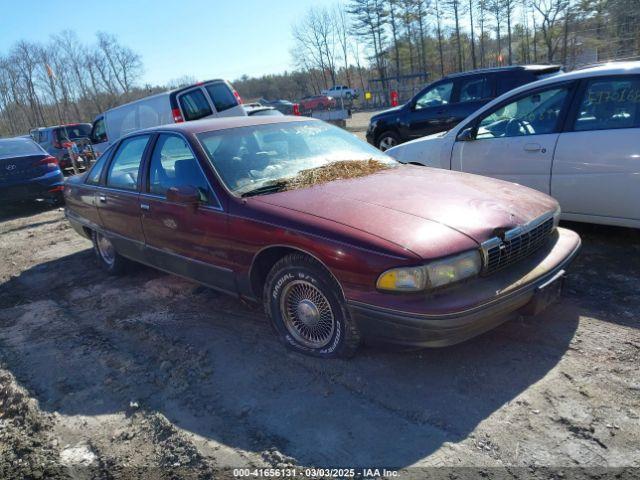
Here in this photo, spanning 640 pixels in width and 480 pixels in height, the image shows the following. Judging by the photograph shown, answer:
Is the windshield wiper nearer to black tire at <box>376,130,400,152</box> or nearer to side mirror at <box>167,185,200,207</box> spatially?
side mirror at <box>167,185,200,207</box>

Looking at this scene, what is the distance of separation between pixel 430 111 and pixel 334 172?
6524mm

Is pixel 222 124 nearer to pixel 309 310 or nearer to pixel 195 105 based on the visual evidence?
pixel 309 310

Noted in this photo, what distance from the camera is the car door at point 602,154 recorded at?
13.6ft

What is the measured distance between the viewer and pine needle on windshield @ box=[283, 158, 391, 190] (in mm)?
3594

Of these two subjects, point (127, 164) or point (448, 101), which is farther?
point (448, 101)

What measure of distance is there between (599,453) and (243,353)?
215 centimetres

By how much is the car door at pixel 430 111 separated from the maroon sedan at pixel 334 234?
5.50 m

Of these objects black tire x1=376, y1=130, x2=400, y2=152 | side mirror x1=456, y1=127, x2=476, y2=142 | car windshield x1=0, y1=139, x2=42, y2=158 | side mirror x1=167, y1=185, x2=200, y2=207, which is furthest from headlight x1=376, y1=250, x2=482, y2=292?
car windshield x1=0, y1=139, x2=42, y2=158

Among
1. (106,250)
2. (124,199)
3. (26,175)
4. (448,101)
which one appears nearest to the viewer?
(124,199)

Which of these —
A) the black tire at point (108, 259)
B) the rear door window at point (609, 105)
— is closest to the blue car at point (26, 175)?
the black tire at point (108, 259)

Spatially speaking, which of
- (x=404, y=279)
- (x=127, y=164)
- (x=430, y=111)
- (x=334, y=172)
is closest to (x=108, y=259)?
(x=127, y=164)

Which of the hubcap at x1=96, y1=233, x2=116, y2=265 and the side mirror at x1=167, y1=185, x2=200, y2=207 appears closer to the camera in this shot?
the side mirror at x1=167, y1=185, x2=200, y2=207

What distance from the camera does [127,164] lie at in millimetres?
4699

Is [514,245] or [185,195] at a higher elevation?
[185,195]
